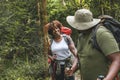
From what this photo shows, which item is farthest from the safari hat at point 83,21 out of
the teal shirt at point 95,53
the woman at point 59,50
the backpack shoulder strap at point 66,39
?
the backpack shoulder strap at point 66,39

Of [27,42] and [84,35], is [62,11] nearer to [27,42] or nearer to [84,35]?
[27,42]

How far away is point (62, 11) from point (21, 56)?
3.69 metres

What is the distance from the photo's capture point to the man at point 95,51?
12.3 ft

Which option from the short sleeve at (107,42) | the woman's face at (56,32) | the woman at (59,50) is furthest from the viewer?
the woman's face at (56,32)

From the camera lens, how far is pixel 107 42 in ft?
12.4

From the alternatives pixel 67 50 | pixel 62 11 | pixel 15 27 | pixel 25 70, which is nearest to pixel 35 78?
pixel 25 70

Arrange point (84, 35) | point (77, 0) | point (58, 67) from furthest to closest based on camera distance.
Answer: point (77, 0) < point (58, 67) < point (84, 35)

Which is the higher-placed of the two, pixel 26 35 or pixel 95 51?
pixel 95 51

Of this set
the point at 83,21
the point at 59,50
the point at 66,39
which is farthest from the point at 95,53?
the point at 66,39

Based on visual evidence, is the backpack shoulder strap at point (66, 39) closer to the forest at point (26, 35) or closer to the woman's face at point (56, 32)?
the woman's face at point (56, 32)

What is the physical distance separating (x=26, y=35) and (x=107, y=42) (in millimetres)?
9035

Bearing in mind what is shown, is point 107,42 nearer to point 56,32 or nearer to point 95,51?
point 95,51

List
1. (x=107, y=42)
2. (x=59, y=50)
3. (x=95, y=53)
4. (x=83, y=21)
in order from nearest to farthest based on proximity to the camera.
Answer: (x=107, y=42) → (x=95, y=53) → (x=83, y=21) → (x=59, y=50)

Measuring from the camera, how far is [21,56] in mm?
12094
